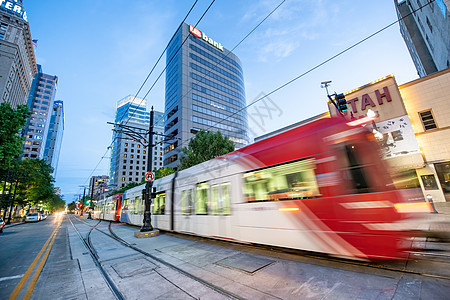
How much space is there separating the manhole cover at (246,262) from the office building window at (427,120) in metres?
18.0

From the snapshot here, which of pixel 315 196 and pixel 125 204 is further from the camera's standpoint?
pixel 125 204

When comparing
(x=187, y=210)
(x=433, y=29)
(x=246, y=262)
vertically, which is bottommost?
(x=246, y=262)

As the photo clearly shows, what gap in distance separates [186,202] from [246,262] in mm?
4535

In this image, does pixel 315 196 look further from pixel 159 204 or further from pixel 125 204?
pixel 125 204

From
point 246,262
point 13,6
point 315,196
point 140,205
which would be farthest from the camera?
point 13,6

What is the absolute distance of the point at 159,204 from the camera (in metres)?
11.2

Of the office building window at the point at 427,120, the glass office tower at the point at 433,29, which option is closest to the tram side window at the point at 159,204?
the glass office tower at the point at 433,29

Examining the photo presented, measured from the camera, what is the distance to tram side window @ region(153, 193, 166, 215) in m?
10.7

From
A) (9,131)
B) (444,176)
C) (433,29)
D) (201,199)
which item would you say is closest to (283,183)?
(201,199)

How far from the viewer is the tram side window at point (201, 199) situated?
7582mm

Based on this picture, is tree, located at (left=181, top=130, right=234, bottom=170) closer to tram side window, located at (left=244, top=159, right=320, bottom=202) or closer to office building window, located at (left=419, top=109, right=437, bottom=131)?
tram side window, located at (left=244, top=159, right=320, bottom=202)

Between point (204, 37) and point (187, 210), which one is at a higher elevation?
point (204, 37)

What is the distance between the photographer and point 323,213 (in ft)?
13.8

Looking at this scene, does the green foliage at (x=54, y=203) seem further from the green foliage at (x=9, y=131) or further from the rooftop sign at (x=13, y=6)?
the rooftop sign at (x=13, y=6)
